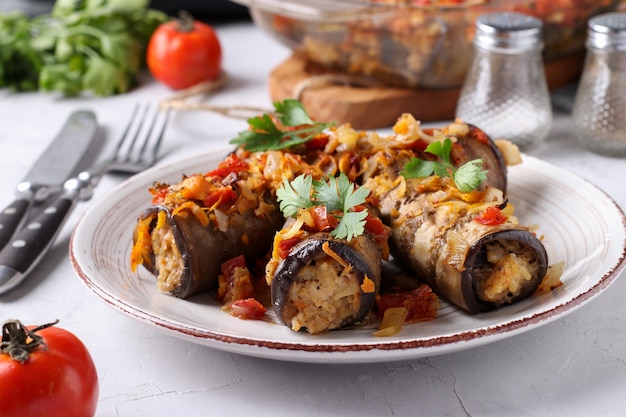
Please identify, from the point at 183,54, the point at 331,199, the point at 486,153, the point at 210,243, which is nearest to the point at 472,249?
the point at 331,199

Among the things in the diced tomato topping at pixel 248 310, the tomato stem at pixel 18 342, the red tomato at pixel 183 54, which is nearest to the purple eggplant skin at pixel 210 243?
the diced tomato topping at pixel 248 310

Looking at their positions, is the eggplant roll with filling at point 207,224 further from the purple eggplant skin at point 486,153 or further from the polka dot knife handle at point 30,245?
the purple eggplant skin at point 486,153

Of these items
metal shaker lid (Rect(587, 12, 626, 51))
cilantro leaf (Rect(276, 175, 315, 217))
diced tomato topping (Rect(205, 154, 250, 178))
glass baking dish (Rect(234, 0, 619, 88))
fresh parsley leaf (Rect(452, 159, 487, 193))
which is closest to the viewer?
cilantro leaf (Rect(276, 175, 315, 217))

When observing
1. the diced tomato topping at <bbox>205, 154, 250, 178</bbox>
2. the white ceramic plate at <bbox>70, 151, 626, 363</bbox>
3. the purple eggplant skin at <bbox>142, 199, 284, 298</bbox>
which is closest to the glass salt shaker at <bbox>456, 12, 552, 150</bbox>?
the white ceramic plate at <bbox>70, 151, 626, 363</bbox>

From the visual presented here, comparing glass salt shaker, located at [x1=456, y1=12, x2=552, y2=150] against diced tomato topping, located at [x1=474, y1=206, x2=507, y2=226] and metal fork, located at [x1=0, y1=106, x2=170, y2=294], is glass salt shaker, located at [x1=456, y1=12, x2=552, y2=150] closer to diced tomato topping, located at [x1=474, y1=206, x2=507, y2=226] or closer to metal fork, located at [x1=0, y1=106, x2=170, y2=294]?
metal fork, located at [x1=0, y1=106, x2=170, y2=294]

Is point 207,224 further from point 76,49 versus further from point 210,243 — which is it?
point 76,49

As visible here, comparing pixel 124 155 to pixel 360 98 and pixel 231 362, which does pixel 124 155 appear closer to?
pixel 360 98

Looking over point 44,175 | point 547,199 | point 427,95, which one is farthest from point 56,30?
point 547,199
